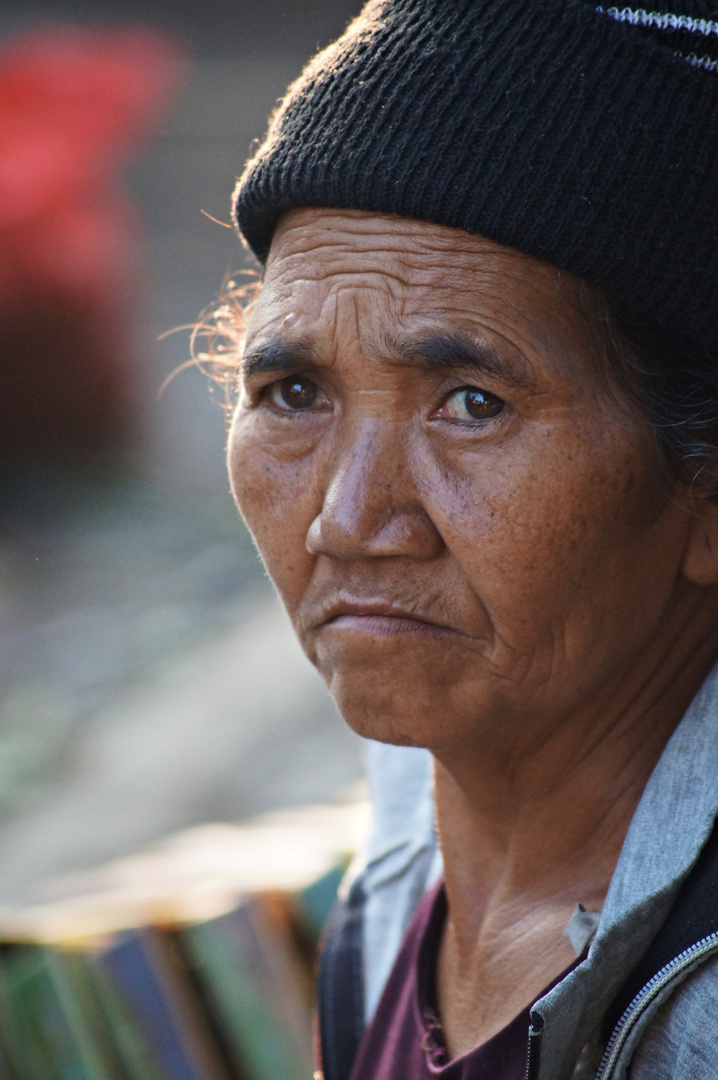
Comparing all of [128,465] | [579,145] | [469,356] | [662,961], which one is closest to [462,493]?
[469,356]

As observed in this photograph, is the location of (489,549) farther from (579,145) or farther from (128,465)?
(128,465)

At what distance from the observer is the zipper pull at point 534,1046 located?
1433 millimetres

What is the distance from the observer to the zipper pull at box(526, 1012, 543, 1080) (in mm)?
1433

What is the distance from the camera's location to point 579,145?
1.52m

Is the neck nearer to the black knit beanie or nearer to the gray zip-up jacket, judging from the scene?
the gray zip-up jacket

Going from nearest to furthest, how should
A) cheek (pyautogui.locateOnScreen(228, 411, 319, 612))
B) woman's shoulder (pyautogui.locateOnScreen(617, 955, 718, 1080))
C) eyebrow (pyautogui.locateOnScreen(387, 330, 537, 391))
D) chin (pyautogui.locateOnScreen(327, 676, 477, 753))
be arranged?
woman's shoulder (pyautogui.locateOnScreen(617, 955, 718, 1080))
eyebrow (pyautogui.locateOnScreen(387, 330, 537, 391))
chin (pyautogui.locateOnScreen(327, 676, 477, 753))
cheek (pyautogui.locateOnScreen(228, 411, 319, 612))

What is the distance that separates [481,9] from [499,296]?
454mm

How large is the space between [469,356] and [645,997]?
3.06 feet

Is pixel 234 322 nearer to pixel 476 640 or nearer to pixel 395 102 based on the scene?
pixel 395 102

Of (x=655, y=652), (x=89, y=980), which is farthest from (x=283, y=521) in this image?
(x=89, y=980)

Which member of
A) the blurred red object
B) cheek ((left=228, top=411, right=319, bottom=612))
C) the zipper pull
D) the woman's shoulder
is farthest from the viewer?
the blurred red object

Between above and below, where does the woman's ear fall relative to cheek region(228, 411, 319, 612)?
below

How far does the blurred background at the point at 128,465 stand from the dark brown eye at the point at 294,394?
348cm

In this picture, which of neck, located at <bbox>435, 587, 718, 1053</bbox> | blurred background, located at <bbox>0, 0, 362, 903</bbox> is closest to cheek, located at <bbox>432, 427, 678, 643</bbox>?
neck, located at <bbox>435, 587, 718, 1053</bbox>
